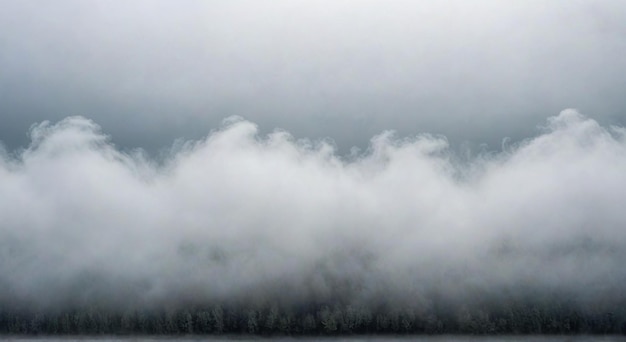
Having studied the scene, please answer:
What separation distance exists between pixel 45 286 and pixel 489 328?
110 m

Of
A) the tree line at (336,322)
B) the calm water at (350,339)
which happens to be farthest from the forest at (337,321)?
the calm water at (350,339)

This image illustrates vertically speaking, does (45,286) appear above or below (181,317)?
above

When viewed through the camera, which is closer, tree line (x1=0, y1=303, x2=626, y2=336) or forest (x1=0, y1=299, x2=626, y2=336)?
tree line (x1=0, y1=303, x2=626, y2=336)

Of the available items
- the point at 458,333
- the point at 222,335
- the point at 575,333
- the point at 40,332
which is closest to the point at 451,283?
the point at 458,333

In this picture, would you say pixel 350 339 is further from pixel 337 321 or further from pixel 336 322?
pixel 337 321

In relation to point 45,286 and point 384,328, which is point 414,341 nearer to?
point 384,328

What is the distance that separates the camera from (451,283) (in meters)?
146

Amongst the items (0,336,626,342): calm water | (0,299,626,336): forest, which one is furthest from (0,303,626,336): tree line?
(0,336,626,342): calm water

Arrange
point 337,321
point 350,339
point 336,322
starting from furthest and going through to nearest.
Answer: point 337,321, point 336,322, point 350,339

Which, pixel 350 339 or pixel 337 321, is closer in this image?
pixel 350 339

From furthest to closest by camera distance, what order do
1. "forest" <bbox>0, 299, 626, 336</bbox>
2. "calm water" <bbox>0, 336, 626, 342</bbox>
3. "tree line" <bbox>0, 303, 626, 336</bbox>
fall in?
"forest" <bbox>0, 299, 626, 336</bbox>, "tree line" <bbox>0, 303, 626, 336</bbox>, "calm water" <bbox>0, 336, 626, 342</bbox>

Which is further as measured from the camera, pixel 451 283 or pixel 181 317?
pixel 451 283

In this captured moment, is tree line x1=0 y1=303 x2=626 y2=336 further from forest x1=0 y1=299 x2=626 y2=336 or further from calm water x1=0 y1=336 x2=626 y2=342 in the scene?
calm water x1=0 y1=336 x2=626 y2=342

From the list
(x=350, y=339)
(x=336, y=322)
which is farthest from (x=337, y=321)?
(x=350, y=339)
